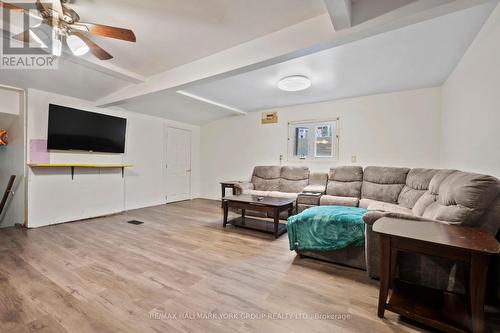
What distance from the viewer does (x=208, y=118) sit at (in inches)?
244

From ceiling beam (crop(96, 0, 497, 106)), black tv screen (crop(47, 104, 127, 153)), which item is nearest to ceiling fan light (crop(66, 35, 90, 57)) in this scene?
ceiling beam (crop(96, 0, 497, 106))

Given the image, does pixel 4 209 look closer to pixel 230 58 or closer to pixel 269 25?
pixel 230 58

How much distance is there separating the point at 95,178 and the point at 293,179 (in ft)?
13.7

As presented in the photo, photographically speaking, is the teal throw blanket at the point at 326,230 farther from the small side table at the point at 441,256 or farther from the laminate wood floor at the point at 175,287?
the small side table at the point at 441,256

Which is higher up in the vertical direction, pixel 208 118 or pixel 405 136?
pixel 208 118

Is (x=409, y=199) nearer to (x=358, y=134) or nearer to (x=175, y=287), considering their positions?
(x=358, y=134)

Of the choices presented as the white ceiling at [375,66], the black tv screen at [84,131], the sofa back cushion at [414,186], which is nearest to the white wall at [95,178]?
the black tv screen at [84,131]

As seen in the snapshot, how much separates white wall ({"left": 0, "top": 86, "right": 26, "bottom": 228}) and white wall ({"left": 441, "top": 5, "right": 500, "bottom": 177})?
613cm

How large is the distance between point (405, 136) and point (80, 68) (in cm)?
560

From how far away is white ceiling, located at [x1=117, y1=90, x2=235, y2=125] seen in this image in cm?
460

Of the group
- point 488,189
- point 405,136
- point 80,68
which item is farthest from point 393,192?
point 80,68

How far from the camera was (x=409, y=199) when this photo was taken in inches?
125

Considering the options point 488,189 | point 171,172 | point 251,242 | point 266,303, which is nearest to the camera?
point 488,189

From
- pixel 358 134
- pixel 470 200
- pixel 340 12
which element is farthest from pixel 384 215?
pixel 358 134
